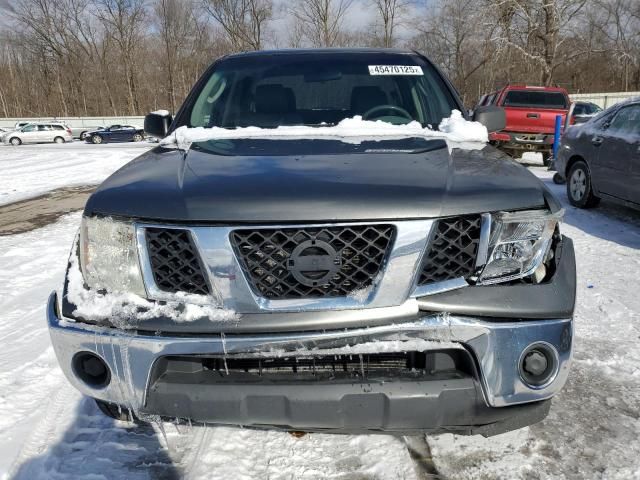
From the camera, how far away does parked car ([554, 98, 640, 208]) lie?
18.8 ft

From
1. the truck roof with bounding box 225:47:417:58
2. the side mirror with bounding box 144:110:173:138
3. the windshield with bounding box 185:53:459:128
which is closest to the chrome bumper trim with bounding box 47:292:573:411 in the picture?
the windshield with bounding box 185:53:459:128

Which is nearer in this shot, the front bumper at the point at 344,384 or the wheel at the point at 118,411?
the front bumper at the point at 344,384

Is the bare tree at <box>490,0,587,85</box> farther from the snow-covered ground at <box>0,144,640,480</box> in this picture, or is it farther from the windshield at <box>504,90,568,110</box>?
the snow-covered ground at <box>0,144,640,480</box>

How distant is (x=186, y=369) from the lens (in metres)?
1.69

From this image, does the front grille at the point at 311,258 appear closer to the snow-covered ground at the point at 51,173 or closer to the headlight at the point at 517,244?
the headlight at the point at 517,244

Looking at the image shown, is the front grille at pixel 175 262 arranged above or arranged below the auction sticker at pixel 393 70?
below

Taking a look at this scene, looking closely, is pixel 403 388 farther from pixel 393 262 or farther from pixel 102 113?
pixel 102 113

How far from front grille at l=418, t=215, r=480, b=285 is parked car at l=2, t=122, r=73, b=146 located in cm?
3639

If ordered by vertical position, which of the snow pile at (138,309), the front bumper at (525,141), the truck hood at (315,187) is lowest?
the front bumper at (525,141)

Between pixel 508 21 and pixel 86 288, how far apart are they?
3080 centimetres

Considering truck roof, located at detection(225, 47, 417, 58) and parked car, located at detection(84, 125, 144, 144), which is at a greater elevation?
truck roof, located at detection(225, 47, 417, 58)

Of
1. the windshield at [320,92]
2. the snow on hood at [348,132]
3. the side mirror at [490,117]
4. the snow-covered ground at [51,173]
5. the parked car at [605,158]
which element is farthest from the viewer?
the snow-covered ground at [51,173]

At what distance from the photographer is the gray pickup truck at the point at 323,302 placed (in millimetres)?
1610

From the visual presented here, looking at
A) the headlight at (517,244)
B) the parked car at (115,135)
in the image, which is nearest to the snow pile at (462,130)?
the headlight at (517,244)
